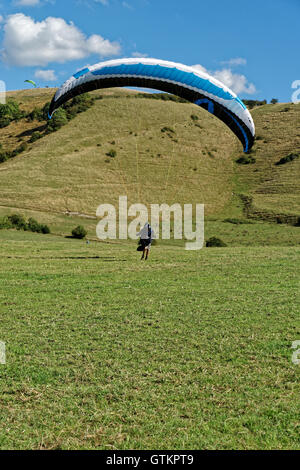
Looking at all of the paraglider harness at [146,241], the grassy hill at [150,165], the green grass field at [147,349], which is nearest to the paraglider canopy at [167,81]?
the paraglider harness at [146,241]

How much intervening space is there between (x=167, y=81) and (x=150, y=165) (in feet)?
177

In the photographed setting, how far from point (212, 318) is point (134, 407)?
4.75 m

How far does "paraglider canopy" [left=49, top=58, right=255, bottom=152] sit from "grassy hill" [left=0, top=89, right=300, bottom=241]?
35913 millimetres

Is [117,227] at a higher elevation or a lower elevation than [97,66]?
lower

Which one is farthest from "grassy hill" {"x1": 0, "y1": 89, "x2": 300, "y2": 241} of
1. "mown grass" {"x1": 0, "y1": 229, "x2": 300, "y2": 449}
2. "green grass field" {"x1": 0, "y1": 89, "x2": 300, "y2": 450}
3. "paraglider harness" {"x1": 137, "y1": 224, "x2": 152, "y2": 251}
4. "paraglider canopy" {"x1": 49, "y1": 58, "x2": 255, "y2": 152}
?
"mown grass" {"x1": 0, "y1": 229, "x2": 300, "y2": 449}

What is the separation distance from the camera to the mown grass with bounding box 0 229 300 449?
5.22 metres

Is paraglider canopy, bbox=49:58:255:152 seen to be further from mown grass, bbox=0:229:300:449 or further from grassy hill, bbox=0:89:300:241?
grassy hill, bbox=0:89:300:241

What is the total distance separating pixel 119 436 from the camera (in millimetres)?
5117

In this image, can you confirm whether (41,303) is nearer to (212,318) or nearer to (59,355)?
(59,355)

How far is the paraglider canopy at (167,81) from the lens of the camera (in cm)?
1605

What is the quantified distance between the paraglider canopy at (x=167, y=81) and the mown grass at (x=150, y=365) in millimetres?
7490

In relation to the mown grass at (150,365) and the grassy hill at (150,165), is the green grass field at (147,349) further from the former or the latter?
the grassy hill at (150,165)
